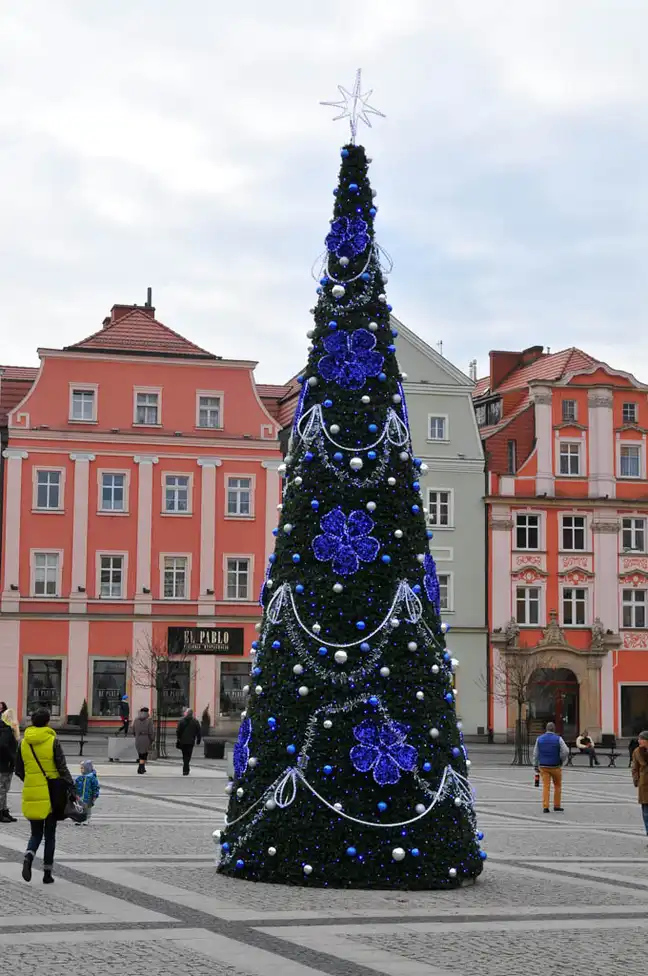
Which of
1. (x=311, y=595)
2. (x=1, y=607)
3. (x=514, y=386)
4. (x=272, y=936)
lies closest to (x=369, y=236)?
(x=311, y=595)

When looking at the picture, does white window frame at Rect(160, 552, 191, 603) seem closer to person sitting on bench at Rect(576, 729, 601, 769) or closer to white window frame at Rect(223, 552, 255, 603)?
white window frame at Rect(223, 552, 255, 603)

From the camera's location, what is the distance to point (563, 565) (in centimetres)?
5506

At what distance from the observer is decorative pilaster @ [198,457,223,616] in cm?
5119

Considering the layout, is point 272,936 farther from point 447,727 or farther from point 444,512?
point 444,512

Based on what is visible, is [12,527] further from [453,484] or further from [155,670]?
[453,484]

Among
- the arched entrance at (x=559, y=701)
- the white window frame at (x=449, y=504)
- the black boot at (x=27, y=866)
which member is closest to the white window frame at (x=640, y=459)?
the white window frame at (x=449, y=504)

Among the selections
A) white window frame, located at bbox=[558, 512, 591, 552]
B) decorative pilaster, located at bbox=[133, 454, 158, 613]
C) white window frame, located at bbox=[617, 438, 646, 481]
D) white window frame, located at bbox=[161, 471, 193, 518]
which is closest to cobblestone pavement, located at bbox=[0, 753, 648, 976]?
decorative pilaster, located at bbox=[133, 454, 158, 613]

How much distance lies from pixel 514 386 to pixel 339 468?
1837 inches

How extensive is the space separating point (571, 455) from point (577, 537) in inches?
120

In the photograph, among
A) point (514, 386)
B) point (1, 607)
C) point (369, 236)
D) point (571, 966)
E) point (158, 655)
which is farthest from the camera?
point (514, 386)

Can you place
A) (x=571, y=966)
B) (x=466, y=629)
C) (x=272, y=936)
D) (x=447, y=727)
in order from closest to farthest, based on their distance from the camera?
(x=571, y=966) < (x=272, y=936) < (x=447, y=727) < (x=466, y=629)

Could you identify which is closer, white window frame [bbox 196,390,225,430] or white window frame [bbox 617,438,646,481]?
white window frame [bbox 196,390,225,430]

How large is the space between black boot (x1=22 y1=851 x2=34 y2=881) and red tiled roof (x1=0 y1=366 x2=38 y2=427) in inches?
Result: 1550

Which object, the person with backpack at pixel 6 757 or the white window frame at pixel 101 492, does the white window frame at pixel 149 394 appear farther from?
the person with backpack at pixel 6 757
